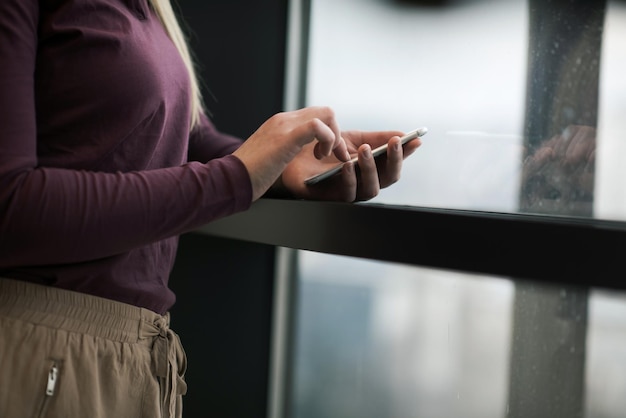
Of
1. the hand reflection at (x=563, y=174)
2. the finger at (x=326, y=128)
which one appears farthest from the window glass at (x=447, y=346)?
the finger at (x=326, y=128)

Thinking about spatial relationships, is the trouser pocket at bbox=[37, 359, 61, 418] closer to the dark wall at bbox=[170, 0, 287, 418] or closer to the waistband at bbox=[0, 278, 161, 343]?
the waistband at bbox=[0, 278, 161, 343]

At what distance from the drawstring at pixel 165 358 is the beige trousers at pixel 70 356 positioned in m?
0.02

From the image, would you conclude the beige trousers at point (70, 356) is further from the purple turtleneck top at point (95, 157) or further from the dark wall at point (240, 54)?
the dark wall at point (240, 54)

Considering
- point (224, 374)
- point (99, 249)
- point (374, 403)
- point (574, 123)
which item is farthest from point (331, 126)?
point (224, 374)

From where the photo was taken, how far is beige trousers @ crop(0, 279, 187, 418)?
31.6 inches

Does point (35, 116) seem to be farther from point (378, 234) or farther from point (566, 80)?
point (566, 80)

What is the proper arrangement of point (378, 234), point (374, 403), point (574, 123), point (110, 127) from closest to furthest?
1. point (378, 234)
2. point (110, 127)
3. point (574, 123)
4. point (374, 403)

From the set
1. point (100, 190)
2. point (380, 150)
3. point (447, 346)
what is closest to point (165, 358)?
point (100, 190)

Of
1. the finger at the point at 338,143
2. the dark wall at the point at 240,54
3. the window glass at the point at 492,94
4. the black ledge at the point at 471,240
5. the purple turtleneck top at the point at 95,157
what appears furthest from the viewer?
the dark wall at the point at 240,54

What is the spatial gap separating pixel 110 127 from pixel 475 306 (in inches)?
29.8

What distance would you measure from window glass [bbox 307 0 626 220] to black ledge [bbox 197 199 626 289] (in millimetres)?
426

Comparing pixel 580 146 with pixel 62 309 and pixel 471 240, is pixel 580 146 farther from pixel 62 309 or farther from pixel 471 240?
pixel 62 309

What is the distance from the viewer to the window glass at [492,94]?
1.08 metres

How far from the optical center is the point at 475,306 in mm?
1283
